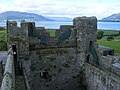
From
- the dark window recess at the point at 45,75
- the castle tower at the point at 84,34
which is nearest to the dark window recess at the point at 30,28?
the dark window recess at the point at 45,75

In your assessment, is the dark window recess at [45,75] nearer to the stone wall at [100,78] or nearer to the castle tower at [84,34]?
the castle tower at [84,34]

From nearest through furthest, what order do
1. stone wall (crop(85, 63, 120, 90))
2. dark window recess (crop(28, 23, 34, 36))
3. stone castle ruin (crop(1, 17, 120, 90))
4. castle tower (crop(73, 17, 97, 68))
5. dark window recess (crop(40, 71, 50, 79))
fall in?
1. stone wall (crop(85, 63, 120, 90))
2. stone castle ruin (crop(1, 17, 120, 90))
3. dark window recess (crop(28, 23, 34, 36))
4. dark window recess (crop(40, 71, 50, 79))
5. castle tower (crop(73, 17, 97, 68))

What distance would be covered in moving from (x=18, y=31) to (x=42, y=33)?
2.19 meters

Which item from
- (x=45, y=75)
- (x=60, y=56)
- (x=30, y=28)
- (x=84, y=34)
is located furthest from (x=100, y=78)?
(x=30, y=28)

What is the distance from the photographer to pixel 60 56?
64.0 feet

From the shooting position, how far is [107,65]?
17.9m

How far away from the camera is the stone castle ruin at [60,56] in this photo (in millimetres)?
17812

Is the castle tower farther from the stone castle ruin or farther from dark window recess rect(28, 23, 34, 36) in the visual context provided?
dark window recess rect(28, 23, 34, 36)

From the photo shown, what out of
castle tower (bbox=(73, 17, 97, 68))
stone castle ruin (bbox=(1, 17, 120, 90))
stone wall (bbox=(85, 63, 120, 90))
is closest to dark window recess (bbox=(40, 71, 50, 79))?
stone castle ruin (bbox=(1, 17, 120, 90))

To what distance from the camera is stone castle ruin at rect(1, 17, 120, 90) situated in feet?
58.4

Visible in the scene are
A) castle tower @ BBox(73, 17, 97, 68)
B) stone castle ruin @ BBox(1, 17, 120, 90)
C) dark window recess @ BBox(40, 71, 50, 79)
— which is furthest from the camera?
castle tower @ BBox(73, 17, 97, 68)

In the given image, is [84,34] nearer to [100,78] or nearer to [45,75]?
[100,78]

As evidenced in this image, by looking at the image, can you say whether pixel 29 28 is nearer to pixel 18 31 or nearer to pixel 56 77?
pixel 18 31

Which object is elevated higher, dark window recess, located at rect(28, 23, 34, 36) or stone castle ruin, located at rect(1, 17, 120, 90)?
dark window recess, located at rect(28, 23, 34, 36)
